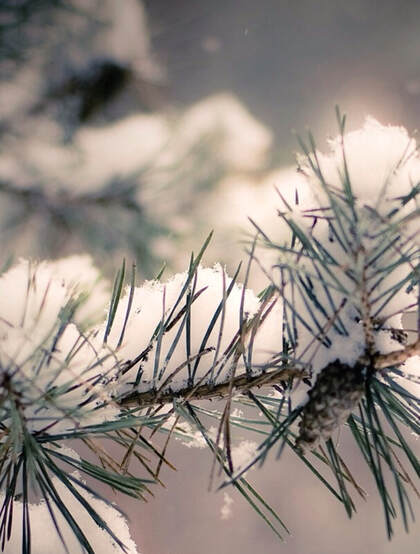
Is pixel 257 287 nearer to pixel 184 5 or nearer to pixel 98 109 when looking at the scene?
pixel 98 109

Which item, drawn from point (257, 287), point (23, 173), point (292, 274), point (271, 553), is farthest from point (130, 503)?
point (292, 274)

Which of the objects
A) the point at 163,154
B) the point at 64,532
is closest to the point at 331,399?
the point at 64,532

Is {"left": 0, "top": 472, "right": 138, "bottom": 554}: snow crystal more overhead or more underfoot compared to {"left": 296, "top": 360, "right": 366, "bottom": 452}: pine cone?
more overhead

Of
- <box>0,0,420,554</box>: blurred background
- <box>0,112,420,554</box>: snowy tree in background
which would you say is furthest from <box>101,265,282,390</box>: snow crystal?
<box>0,0,420,554</box>: blurred background

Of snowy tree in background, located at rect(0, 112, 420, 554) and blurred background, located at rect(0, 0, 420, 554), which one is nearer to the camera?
snowy tree in background, located at rect(0, 112, 420, 554)

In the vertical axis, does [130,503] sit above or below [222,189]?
below

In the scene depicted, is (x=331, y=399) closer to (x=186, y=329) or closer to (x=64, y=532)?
(x=186, y=329)

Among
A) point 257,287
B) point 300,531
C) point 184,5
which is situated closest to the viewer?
point 257,287

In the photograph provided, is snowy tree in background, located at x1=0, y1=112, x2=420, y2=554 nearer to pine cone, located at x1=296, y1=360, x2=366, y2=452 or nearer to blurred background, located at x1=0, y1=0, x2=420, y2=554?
pine cone, located at x1=296, y1=360, x2=366, y2=452

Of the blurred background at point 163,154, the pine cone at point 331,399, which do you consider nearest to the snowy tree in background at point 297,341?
the pine cone at point 331,399
